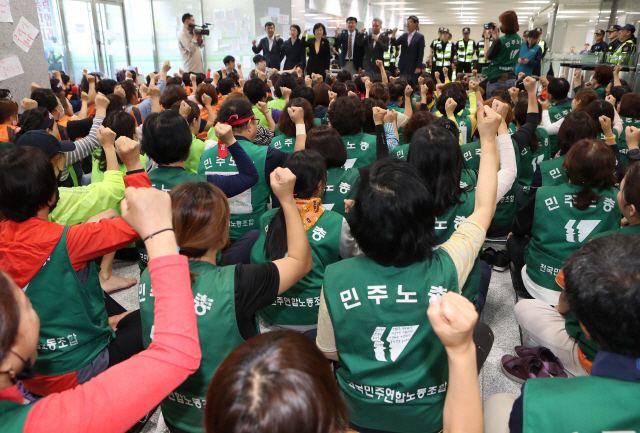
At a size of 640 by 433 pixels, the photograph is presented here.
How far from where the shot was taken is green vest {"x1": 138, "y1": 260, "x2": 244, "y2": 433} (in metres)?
1.17

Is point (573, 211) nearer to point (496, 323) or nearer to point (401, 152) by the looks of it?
point (496, 323)

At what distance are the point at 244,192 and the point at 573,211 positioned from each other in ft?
5.44

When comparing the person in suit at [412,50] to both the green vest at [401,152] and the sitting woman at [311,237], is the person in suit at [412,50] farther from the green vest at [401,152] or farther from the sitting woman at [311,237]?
the sitting woman at [311,237]

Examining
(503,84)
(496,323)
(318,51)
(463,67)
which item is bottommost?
(496,323)

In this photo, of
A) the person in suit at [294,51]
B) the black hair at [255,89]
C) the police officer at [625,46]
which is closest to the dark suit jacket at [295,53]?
the person in suit at [294,51]

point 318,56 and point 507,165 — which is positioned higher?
point 318,56

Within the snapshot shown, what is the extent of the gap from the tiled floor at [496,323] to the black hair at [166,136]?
98 cm

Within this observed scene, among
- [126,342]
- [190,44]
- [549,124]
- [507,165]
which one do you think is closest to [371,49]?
[190,44]

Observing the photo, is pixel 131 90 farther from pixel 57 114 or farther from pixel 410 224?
pixel 410 224

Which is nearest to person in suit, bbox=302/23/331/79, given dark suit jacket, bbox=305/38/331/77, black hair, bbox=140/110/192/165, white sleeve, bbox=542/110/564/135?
dark suit jacket, bbox=305/38/331/77

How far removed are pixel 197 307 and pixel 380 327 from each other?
47cm

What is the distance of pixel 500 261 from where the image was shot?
296 centimetres

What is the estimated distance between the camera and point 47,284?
1.47 metres

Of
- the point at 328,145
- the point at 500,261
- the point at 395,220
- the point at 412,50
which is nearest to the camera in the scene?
the point at 395,220
